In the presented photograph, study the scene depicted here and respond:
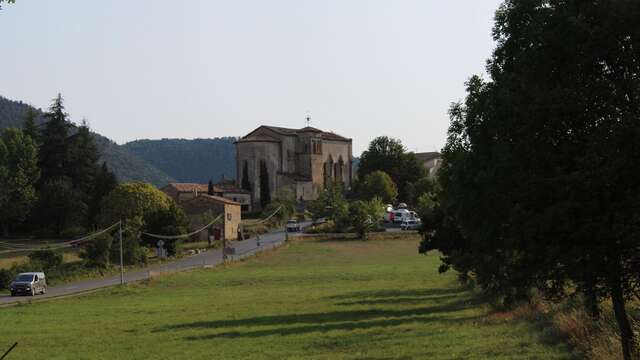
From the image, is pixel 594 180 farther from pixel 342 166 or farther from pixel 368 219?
pixel 342 166

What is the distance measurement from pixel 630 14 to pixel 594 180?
119 inches

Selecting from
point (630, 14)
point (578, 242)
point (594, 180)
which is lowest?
point (578, 242)

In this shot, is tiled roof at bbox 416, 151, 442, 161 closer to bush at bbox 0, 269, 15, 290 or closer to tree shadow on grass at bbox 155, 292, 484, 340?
bush at bbox 0, 269, 15, 290

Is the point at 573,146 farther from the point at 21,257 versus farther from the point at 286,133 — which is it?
the point at 286,133

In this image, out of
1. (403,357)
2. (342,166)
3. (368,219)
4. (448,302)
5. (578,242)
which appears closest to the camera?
(578,242)

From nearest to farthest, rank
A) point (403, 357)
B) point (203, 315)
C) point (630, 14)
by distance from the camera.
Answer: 1. point (630, 14)
2. point (403, 357)
3. point (203, 315)

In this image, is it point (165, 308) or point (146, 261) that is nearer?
point (165, 308)

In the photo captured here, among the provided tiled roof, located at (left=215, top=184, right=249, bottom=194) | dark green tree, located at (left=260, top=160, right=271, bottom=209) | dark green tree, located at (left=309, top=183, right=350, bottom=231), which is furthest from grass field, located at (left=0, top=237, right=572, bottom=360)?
dark green tree, located at (left=260, top=160, right=271, bottom=209)

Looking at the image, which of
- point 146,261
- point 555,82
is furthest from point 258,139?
point 555,82

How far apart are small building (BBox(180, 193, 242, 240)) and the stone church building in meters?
38.1

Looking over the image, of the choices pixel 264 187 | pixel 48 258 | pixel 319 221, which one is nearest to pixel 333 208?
pixel 319 221

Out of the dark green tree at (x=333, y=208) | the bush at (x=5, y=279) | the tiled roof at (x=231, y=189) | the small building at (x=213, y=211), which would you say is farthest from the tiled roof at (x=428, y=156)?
the bush at (x=5, y=279)

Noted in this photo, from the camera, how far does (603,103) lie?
15.7m

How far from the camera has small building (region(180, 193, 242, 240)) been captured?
3853 inches
